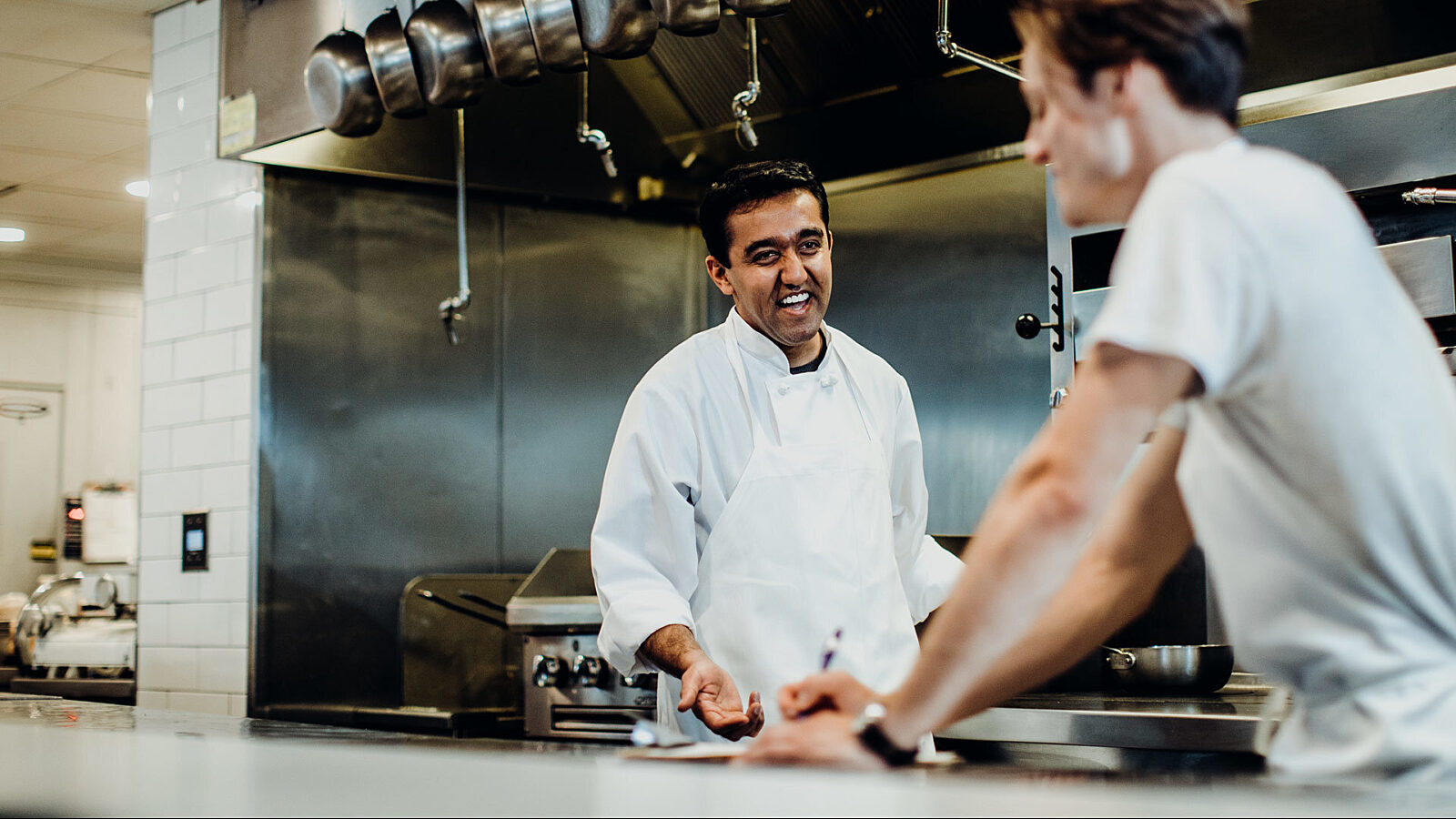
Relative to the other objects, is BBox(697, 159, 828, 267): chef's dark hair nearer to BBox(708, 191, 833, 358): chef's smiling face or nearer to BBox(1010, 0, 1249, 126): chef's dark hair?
BBox(708, 191, 833, 358): chef's smiling face

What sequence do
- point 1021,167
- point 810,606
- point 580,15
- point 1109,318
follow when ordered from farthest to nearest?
point 1021,167 < point 580,15 < point 810,606 < point 1109,318

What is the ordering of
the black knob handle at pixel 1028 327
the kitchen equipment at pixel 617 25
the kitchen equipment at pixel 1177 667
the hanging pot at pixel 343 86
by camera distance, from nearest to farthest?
the kitchen equipment at pixel 1177 667
the kitchen equipment at pixel 617 25
the black knob handle at pixel 1028 327
the hanging pot at pixel 343 86

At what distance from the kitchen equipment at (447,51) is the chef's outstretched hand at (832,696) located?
7.22 ft

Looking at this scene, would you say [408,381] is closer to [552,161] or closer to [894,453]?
[552,161]

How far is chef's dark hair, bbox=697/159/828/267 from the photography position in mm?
2328

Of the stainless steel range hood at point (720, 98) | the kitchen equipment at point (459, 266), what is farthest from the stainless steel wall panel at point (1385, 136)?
the kitchen equipment at point (459, 266)

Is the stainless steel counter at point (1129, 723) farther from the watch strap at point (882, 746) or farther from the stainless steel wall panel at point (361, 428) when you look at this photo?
the stainless steel wall panel at point (361, 428)

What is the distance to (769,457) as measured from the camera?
2.26 meters

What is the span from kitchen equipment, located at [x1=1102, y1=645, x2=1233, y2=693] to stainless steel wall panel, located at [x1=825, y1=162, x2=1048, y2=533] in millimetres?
1190

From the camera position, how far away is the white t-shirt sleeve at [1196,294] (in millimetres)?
960

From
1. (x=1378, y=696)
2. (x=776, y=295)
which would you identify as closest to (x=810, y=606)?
(x=776, y=295)

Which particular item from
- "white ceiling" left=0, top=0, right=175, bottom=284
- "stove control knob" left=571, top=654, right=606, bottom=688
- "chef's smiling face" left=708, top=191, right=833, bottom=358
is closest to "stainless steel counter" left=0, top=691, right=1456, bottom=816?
"chef's smiling face" left=708, top=191, right=833, bottom=358

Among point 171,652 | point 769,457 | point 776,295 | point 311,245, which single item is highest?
point 311,245

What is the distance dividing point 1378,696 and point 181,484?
3.76m
